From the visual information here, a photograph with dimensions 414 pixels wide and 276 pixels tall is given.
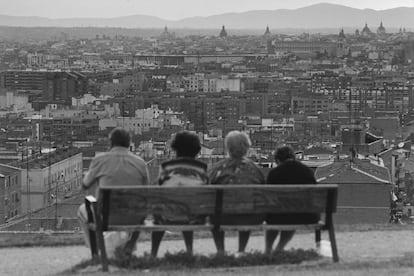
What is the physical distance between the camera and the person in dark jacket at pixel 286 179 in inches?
237

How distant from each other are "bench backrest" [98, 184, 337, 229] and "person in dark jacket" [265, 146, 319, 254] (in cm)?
7

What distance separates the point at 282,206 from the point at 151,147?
29.5m

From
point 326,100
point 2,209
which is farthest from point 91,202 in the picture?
point 326,100

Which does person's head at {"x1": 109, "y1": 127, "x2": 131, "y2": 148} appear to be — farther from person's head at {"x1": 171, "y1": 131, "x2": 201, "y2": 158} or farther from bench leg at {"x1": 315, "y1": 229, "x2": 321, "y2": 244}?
bench leg at {"x1": 315, "y1": 229, "x2": 321, "y2": 244}

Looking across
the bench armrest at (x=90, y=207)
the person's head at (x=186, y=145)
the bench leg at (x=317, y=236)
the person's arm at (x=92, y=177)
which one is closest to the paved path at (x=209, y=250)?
the bench leg at (x=317, y=236)

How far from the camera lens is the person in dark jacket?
19.8 feet

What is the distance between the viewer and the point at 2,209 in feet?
83.1

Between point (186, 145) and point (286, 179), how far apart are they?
53 cm

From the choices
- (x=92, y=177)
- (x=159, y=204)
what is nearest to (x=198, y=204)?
(x=159, y=204)

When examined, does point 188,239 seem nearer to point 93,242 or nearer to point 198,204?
point 198,204

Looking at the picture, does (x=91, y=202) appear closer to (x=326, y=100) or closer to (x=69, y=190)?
(x=69, y=190)

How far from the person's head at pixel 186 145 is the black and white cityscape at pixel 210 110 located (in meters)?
1.73

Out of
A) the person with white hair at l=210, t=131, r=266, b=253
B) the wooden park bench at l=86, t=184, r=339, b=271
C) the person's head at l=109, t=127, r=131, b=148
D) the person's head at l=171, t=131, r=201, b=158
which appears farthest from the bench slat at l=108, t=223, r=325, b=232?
the person's head at l=109, t=127, r=131, b=148

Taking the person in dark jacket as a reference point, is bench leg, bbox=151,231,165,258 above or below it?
below
